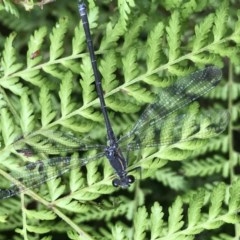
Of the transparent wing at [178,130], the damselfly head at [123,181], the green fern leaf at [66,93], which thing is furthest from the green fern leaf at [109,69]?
the damselfly head at [123,181]

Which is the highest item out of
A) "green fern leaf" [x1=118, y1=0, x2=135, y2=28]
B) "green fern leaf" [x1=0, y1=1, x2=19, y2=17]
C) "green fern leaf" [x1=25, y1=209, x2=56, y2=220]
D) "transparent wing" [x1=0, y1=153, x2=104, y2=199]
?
"green fern leaf" [x1=0, y1=1, x2=19, y2=17]

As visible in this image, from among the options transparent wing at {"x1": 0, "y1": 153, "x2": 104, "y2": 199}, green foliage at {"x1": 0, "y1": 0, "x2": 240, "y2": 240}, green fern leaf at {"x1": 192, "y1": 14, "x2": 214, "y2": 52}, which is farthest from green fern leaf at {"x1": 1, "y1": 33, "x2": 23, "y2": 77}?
green fern leaf at {"x1": 192, "y1": 14, "x2": 214, "y2": 52}

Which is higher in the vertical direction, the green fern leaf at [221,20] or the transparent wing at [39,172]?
the green fern leaf at [221,20]

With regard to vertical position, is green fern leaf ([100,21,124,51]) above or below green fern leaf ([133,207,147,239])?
above

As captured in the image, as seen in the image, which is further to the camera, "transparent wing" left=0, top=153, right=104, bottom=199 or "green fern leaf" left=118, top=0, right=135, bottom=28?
"transparent wing" left=0, top=153, right=104, bottom=199

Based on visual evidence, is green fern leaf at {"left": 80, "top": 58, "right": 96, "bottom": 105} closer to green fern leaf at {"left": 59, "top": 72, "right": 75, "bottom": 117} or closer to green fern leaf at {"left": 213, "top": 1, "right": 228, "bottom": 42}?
green fern leaf at {"left": 59, "top": 72, "right": 75, "bottom": 117}

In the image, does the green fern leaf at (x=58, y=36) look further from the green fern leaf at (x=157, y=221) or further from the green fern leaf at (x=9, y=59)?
the green fern leaf at (x=157, y=221)

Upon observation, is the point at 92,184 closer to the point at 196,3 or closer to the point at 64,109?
the point at 64,109

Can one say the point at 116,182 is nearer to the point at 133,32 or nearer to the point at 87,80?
the point at 87,80

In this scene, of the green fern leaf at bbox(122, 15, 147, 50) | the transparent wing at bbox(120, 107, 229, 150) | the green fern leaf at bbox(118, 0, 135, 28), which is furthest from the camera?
the green fern leaf at bbox(122, 15, 147, 50)
